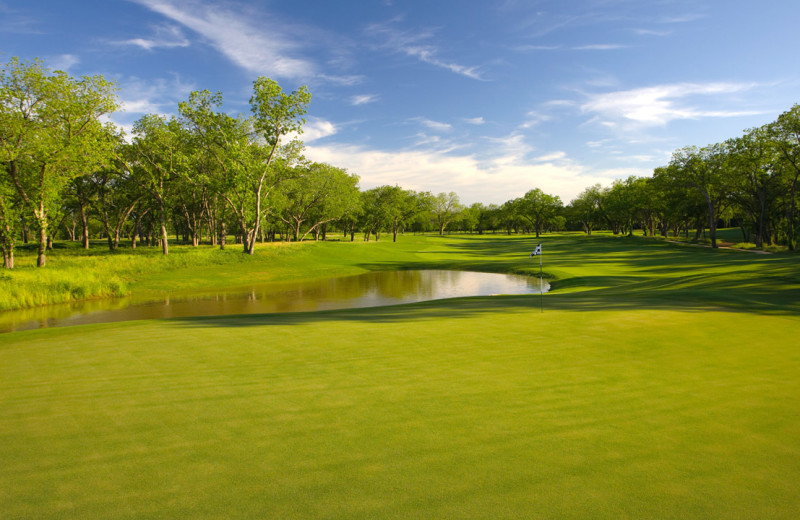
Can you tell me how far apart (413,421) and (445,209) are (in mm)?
140406

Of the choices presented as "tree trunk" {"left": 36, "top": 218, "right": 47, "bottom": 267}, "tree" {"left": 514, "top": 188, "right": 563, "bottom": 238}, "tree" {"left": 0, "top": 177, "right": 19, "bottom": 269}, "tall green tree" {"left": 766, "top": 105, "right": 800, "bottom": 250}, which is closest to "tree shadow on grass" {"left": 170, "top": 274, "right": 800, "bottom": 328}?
"tree trunk" {"left": 36, "top": 218, "right": 47, "bottom": 267}

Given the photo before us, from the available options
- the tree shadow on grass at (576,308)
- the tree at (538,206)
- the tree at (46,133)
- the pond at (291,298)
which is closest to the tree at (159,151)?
the tree at (46,133)

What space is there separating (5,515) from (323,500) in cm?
255

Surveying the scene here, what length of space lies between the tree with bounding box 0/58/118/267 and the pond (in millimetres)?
12316

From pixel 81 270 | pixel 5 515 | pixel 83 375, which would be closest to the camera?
pixel 5 515

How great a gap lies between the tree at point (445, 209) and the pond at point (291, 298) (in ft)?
342

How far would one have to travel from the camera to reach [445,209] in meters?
143

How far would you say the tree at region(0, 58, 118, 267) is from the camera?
2717 centimetres

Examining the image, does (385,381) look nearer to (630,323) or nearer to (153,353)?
(153,353)

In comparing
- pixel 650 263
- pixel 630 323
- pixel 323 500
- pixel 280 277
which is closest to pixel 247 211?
pixel 280 277

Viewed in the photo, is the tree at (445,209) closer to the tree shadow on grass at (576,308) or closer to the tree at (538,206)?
the tree at (538,206)

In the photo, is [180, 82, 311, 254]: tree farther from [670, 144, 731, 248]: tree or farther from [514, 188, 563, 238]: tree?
[514, 188, 563, 238]: tree

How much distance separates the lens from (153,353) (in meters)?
8.23

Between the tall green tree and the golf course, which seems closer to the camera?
the golf course
